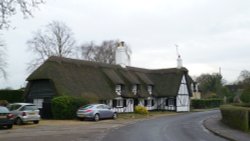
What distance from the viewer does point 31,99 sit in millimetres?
44094

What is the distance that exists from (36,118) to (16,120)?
153 cm

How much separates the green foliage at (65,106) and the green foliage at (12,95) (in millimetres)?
8173

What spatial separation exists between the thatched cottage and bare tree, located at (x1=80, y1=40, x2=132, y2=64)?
12967 millimetres

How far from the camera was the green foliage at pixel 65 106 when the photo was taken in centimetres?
3747

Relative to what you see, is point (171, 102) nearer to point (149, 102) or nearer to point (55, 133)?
point (149, 102)

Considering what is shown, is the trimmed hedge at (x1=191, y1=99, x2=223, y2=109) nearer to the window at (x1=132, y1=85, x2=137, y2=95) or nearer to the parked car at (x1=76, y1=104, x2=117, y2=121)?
the window at (x1=132, y1=85, x2=137, y2=95)

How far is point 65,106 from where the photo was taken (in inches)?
1467

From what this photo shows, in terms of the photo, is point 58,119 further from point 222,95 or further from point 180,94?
point 222,95

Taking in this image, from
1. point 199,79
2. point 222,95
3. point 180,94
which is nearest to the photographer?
point 180,94

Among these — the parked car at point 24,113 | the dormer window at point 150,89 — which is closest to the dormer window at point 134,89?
the dormer window at point 150,89

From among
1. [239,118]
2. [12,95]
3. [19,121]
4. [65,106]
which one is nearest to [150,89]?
[12,95]

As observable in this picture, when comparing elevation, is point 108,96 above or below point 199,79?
below

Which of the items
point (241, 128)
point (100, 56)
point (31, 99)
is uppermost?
point (100, 56)

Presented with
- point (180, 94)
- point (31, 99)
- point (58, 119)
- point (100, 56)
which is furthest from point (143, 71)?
point (58, 119)
